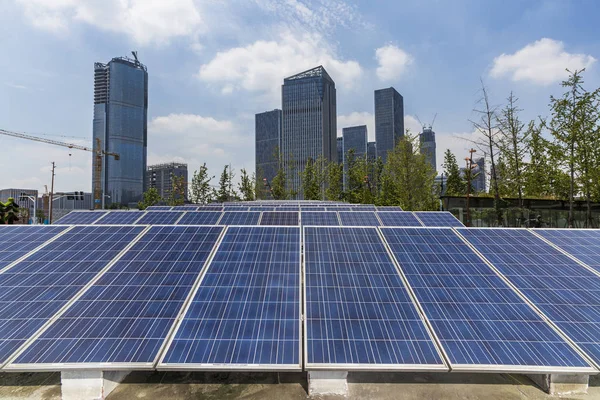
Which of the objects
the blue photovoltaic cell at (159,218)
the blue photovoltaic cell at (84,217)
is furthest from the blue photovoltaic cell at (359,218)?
the blue photovoltaic cell at (84,217)

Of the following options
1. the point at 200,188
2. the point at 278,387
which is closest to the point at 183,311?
the point at 278,387

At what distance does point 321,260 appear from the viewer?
379 inches

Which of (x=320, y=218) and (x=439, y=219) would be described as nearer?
(x=439, y=219)

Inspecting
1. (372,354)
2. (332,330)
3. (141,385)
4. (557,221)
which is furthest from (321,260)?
(557,221)

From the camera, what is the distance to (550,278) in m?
9.13

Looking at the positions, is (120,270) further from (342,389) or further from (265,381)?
(342,389)

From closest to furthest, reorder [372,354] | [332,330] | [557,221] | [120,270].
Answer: [372,354] → [332,330] → [120,270] → [557,221]

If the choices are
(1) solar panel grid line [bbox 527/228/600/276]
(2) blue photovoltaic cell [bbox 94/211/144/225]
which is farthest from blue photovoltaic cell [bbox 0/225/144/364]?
(1) solar panel grid line [bbox 527/228/600/276]

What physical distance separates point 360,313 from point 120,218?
22.2m

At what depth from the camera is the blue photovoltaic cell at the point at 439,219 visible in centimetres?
1861

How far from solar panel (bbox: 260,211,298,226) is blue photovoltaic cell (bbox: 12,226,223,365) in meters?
9.73

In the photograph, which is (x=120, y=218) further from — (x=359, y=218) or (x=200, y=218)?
(x=359, y=218)

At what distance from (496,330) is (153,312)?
852cm

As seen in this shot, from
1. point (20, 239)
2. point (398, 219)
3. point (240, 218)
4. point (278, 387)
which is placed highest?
point (240, 218)
